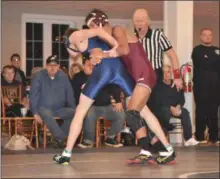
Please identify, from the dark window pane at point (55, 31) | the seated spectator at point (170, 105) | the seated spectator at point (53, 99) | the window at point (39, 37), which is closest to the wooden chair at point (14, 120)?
the seated spectator at point (53, 99)

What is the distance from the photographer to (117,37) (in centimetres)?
477

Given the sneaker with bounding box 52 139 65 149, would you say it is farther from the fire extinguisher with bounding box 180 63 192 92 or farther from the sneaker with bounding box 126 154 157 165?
the fire extinguisher with bounding box 180 63 192 92

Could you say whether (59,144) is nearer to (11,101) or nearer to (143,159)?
(11,101)

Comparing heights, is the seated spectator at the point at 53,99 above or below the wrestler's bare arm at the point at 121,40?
below

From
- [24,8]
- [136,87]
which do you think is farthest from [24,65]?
[136,87]

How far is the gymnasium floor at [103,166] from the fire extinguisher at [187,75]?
1.52 metres

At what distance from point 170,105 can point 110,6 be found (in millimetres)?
4807

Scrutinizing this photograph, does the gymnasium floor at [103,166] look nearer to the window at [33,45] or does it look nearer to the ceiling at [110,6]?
the ceiling at [110,6]

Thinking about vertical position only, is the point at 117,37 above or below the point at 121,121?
above

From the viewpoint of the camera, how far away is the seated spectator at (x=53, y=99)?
7.10 metres

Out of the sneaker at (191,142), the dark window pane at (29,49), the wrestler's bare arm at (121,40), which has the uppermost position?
the dark window pane at (29,49)

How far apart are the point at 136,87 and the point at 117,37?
0.48m

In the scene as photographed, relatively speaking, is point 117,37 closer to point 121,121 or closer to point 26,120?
point 121,121

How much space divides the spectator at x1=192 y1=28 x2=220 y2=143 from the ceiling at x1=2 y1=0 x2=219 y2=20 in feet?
12.4
